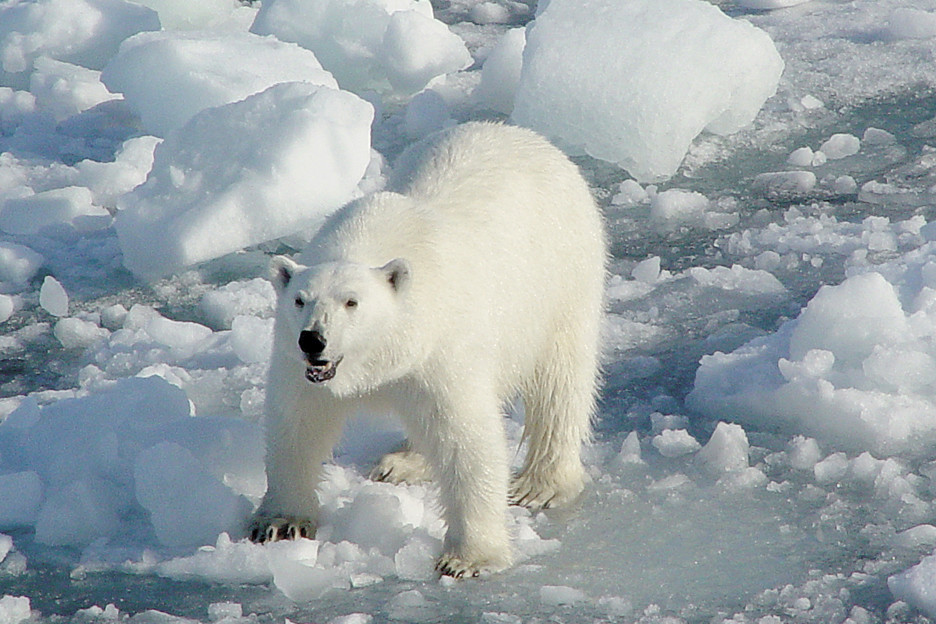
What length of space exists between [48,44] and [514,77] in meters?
2.64

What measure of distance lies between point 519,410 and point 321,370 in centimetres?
151

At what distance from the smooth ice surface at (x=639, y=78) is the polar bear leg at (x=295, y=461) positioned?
2.89 m

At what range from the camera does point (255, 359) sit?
14.8 feet

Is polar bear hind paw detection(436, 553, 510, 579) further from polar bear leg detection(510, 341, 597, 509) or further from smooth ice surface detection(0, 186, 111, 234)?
smooth ice surface detection(0, 186, 111, 234)

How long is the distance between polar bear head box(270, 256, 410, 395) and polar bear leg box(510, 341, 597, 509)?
87 cm

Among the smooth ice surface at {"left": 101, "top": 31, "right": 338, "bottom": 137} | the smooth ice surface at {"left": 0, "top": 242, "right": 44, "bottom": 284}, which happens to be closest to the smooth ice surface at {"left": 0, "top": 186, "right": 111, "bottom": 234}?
the smooth ice surface at {"left": 0, "top": 242, "right": 44, "bottom": 284}

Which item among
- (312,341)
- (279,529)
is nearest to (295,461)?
(279,529)

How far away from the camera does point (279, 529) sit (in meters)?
3.38

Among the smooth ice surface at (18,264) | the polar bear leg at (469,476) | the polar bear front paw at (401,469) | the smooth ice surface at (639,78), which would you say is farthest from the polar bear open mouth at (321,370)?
the smooth ice surface at (639,78)

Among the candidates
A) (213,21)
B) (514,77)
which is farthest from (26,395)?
(213,21)

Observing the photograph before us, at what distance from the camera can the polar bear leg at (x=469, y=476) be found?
3238mm

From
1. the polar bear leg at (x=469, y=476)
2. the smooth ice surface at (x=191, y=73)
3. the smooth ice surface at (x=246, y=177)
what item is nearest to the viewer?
the polar bear leg at (x=469, y=476)

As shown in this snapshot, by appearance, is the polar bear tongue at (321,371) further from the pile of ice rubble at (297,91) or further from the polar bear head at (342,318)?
the pile of ice rubble at (297,91)

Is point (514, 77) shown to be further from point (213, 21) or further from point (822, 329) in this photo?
point (822, 329)
